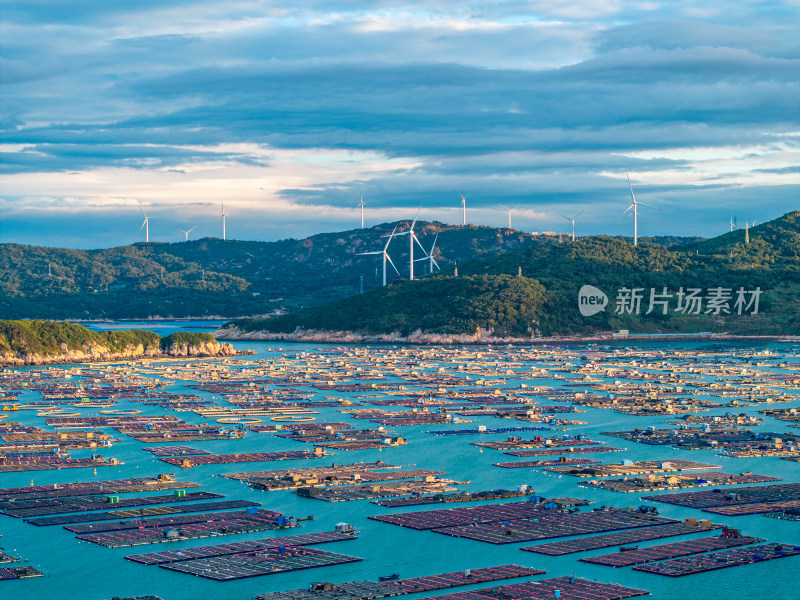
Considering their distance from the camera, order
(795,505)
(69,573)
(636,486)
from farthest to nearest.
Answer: (636,486) → (795,505) → (69,573)

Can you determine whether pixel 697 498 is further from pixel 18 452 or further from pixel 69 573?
pixel 18 452

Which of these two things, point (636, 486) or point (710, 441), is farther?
point (710, 441)

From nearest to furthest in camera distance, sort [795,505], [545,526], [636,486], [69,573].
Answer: [69,573] → [545,526] → [795,505] → [636,486]

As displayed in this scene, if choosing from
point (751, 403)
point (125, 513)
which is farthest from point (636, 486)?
point (751, 403)

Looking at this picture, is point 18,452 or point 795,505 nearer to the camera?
point 795,505

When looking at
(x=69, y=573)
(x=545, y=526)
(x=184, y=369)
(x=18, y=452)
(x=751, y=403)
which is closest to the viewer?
(x=69, y=573)

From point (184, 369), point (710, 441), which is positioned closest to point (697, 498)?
point (710, 441)

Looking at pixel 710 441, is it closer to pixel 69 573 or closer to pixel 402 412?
pixel 402 412

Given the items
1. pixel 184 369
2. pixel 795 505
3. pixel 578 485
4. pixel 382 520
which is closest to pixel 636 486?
pixel 578 485

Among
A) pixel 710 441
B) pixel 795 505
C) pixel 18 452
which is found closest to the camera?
pixel 795 505
